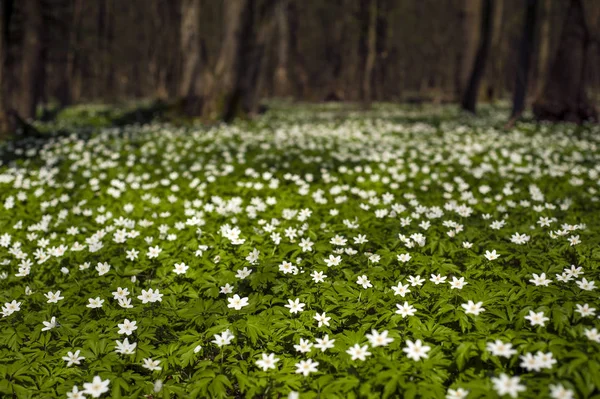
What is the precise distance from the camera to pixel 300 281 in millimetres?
3727

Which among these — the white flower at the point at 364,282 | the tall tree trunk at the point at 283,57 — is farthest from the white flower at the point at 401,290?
the tall tree trunk at the point at 283,57

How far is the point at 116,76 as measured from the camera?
42188 millimetres

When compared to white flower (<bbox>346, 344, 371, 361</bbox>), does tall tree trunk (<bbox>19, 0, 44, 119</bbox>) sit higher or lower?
higher

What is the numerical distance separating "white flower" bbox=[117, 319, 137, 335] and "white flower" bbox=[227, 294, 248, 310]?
2.26ft

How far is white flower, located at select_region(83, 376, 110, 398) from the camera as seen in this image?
8.59 ft

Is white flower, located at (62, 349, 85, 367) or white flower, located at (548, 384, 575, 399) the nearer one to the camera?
white flower, located at (548, 384, 575, 399)

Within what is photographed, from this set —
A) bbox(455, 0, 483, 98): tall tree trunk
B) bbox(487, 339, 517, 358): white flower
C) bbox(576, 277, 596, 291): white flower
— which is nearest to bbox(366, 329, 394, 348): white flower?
bbox(487, 339, 517, 358): white flower

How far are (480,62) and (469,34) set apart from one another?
3301mm

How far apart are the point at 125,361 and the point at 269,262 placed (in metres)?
1.45

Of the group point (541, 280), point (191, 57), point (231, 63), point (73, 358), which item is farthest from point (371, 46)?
point (73, 358)

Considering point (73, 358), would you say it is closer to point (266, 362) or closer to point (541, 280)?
point (266, 362)

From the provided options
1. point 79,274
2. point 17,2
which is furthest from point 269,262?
point 17,2

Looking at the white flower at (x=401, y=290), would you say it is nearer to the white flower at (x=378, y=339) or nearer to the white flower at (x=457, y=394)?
the white flower at (x=378, y=339)

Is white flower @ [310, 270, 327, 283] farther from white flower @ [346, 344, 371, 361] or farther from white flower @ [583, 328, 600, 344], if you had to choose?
white flower @ [583, 328, 600, 344]
